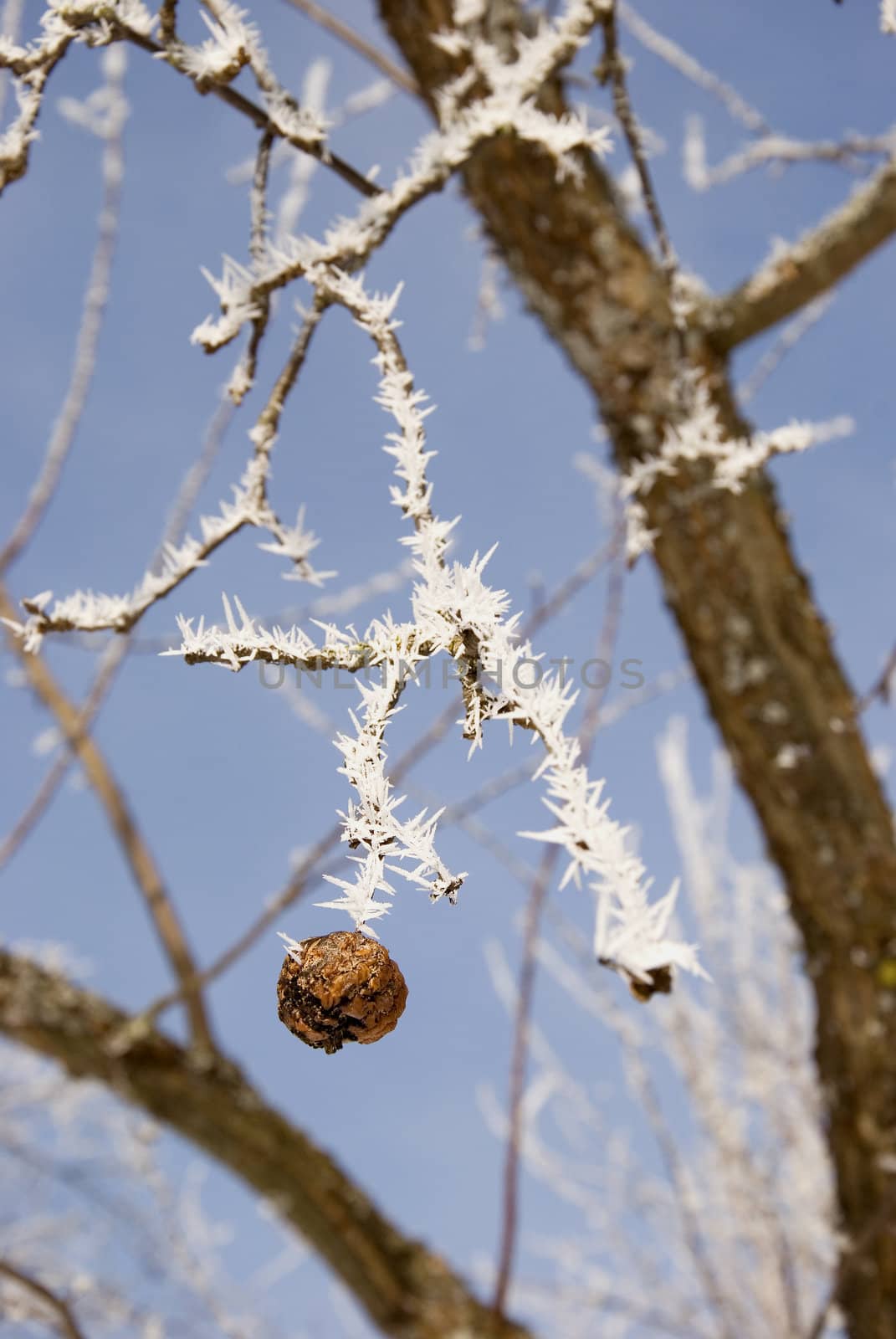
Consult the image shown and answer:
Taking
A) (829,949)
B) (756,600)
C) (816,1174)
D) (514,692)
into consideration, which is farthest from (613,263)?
(816,1174)

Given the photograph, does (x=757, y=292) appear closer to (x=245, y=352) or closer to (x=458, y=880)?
(x=245, y=352)

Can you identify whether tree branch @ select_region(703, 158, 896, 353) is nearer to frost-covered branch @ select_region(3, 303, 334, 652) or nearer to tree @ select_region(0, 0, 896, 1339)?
tree @ select_region(0, 0, 896, 1339)

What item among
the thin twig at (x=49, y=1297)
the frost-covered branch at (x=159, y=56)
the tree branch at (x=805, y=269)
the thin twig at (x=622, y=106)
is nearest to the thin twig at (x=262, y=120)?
the frost-covered branch at (x=159, y=56)

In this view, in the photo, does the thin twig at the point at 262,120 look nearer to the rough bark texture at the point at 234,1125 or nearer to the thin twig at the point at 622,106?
the thin twig at the point at 622,106

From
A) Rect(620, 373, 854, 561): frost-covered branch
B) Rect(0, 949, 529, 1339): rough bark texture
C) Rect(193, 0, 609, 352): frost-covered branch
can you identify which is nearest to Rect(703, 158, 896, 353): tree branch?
Rect(620, 373, 854, 561): frost-covered branch

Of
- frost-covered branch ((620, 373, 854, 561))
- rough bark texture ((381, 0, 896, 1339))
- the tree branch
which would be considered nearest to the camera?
frost-covered branch ((620, 373, 854, 561))

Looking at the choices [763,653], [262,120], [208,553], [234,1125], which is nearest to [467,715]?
[208,553]

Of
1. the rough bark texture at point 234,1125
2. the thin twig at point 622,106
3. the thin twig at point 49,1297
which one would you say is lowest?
the thin twig at point 49,1297
